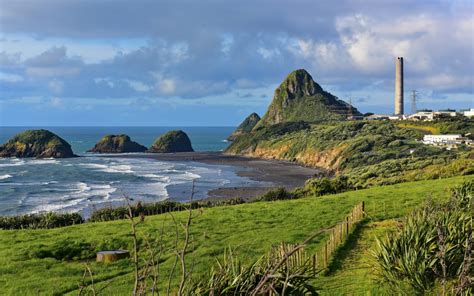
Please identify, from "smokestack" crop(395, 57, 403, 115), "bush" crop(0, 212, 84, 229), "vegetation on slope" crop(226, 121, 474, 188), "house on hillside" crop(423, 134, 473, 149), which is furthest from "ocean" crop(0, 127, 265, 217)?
"smokestack" crop(395, 57, 403, 115)

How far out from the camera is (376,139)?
108 m

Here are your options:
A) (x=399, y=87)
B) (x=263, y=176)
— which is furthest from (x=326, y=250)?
(x=399, y=87)

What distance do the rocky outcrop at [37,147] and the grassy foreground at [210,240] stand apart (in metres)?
107

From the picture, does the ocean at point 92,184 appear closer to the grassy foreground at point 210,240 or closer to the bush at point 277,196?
the bush at point 277,196

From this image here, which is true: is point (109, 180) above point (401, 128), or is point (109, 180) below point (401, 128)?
below

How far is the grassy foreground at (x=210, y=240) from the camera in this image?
16.8 m

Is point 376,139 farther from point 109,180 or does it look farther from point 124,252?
point 124,252

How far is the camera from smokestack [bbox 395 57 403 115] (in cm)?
17100

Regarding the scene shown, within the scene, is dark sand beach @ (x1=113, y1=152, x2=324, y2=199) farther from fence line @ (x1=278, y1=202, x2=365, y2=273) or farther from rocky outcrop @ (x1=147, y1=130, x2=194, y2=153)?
rocky outcrop @ (x1=147, y1=130, x2=194, y2=153)

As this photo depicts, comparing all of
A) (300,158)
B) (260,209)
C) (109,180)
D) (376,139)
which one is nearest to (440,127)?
(376,139)

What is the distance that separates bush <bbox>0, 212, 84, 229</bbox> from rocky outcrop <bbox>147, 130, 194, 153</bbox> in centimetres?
12500

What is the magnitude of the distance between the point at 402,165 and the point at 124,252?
56.4 m

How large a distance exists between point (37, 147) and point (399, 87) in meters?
111

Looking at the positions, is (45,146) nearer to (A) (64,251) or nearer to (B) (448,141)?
(B) (448,141)
